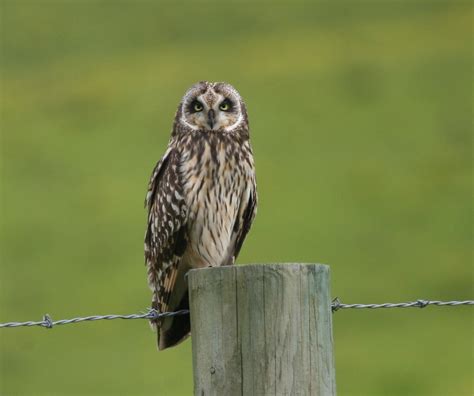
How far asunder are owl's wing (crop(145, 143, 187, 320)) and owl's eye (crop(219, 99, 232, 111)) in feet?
1.36

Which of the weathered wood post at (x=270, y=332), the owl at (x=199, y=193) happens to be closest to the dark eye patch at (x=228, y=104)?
the owl at (x=199, y=193)

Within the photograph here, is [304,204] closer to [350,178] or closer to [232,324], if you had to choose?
[350,178]

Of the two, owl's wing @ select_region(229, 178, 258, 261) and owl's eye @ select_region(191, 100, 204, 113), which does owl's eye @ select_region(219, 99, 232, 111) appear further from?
owl's wing @ select_region(229, 178, 258, 261)

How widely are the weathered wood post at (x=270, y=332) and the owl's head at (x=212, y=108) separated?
112 inches

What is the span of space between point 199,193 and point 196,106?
1.82ft

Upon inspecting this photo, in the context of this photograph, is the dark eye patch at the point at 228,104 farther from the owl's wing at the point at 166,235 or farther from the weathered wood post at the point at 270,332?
the weathered wood post at the point at 270,332

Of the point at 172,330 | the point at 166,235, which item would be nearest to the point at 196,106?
the point at 166,235

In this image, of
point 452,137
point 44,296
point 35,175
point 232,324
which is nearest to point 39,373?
point 44,296

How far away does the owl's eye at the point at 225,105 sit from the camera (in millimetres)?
7887

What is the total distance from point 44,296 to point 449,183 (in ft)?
27.4

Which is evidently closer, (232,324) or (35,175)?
(232,324)

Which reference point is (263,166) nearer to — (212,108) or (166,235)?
(212,108)

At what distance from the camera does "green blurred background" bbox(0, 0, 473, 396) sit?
1909 centimetres

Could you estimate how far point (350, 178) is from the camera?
1005 inches
